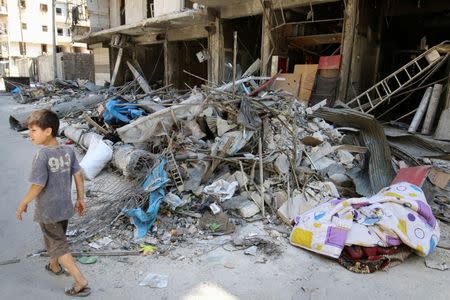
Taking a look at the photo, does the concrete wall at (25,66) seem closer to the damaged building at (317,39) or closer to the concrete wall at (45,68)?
the concrete wall at (45,68)

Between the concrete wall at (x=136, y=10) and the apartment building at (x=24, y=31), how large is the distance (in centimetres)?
2840

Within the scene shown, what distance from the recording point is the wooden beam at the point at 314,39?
28.0 feet

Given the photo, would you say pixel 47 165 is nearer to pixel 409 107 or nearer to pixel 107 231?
pixel 107 231

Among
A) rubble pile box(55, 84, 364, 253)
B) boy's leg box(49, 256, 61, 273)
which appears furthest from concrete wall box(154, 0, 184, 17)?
boy's leg box(49, 256, 61, 273)

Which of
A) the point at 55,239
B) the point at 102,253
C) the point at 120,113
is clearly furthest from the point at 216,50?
the point at 55,239

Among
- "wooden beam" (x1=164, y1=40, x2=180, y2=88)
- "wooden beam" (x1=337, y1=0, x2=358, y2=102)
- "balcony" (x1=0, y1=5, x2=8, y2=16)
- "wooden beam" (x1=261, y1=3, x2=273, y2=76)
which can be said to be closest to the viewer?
"wooden beam" (x1=337, y1=0, x2=358, y2=102)

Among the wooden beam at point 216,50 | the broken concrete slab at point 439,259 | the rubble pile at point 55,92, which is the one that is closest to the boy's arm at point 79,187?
the broken concrete slab at point 439,259

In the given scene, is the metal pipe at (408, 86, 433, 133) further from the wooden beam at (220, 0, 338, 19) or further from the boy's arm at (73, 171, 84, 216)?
the boy's arm at (73, 171, 84, 216)

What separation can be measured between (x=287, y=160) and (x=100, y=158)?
3.10 metres

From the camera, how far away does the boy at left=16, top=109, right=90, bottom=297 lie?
2455 millimetres

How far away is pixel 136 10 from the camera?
15141 mm

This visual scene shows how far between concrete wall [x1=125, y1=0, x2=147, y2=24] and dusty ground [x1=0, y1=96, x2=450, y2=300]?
43.7 ft

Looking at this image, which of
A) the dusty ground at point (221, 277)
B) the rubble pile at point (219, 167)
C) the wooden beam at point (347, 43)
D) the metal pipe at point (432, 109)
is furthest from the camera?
the wooden beam at point (347, 43)

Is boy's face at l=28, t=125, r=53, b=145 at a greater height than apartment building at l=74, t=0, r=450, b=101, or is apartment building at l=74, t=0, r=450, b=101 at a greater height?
apartment building at l=74, t=0, r=450, b=101
